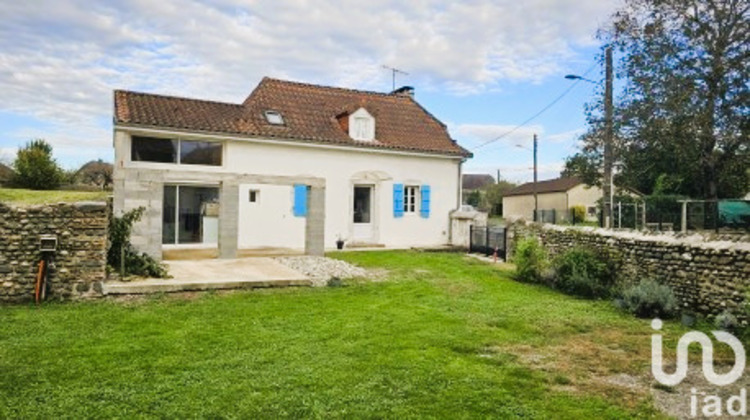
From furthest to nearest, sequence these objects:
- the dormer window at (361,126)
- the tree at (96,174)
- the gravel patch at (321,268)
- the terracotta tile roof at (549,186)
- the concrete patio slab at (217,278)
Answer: the terracotta tile roof at (549,186) → the tree at (96,174) → the dormer window at (361,126) → the gravel patch at (321,268) → the concrete patio slab at (217,278)

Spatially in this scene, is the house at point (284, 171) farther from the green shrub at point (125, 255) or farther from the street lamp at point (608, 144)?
the street lamp at point (608, 144)

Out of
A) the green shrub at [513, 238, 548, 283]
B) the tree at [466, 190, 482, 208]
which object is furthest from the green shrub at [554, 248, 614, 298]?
the tree at [466, 190, 482, 208]

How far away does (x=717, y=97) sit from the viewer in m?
18.5

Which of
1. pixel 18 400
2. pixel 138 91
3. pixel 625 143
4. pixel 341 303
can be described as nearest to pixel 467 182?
pixel 625 143

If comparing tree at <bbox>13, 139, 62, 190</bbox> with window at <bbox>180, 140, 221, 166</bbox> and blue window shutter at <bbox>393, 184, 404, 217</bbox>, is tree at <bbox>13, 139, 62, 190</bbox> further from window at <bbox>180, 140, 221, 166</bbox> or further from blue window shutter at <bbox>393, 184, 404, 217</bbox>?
blue window shutter at <bbox>393, 184, 404, 217</bbox>

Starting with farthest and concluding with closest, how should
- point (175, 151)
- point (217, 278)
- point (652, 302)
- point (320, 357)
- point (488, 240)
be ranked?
point (488, 240), point (175, 151), point (217, 278), point (652, 302), point (320, 357)

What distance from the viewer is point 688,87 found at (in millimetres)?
18672

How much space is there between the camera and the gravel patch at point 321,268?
12209mm

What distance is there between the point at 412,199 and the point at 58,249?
14047 mm

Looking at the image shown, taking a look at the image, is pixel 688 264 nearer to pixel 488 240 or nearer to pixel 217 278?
pixel 488 240

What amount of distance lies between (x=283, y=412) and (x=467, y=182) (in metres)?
84.8

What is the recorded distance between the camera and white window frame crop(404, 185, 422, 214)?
21.1 metres

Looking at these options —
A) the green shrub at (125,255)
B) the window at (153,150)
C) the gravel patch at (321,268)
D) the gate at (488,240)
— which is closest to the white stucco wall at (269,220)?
the window at (153,150)

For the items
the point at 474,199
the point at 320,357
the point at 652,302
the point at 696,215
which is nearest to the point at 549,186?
the point at 474,199
